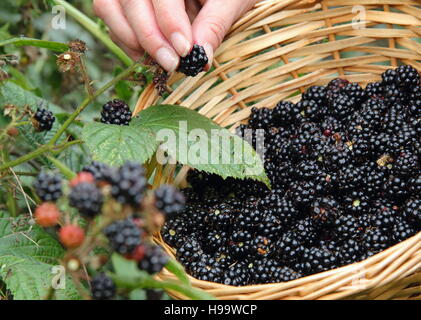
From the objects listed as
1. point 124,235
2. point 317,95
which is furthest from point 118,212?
point 317,95

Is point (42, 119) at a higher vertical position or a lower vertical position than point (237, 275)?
higher

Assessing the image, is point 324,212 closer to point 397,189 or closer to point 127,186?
point 397,189

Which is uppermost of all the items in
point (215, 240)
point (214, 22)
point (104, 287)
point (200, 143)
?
point (214, 22)

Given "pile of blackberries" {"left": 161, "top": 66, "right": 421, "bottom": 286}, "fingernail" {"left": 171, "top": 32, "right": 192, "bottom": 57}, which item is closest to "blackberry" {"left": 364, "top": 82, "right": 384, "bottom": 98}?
"pile of blackberries" {"left": 161, "top": 66, "right": 421, "bottom": 286}

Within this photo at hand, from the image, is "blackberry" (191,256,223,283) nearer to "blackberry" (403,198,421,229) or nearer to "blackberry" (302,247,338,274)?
"blackberry" (302,247,338,274)
